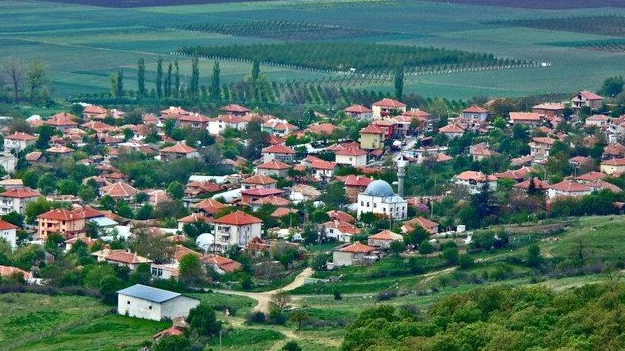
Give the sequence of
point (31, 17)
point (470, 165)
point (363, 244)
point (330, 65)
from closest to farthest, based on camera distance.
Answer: point (363, 244) → point (470, 165) → point (330, 65) → point (31, 17)

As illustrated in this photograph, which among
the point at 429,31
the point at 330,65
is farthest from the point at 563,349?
the point at 429,31

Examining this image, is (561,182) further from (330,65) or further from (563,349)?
(330,65)

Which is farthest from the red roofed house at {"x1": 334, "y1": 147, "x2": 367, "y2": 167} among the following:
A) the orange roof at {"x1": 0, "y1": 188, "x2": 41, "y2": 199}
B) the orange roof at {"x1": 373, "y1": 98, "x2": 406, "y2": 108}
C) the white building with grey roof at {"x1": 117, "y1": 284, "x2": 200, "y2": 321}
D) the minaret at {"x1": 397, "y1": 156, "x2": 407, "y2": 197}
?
the white building with grey roof at {"x1": 117, "y1": 284, "x2": 200, "y2": 321}

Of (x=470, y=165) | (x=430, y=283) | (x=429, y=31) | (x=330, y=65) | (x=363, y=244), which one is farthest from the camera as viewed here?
(x=429, y=31)

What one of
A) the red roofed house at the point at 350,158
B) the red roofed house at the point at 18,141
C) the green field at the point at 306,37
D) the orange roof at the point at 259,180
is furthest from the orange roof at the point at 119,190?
the green field at the point at 306,37

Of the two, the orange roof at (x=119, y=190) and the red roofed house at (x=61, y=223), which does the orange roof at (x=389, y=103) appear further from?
the red roofed house at (x=61, y=223)

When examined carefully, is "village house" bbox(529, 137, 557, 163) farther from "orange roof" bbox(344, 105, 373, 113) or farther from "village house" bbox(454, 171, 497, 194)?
"orange roof" bbox(344, 105, 373, 113)

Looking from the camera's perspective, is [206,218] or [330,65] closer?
[206,218]
